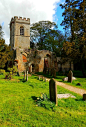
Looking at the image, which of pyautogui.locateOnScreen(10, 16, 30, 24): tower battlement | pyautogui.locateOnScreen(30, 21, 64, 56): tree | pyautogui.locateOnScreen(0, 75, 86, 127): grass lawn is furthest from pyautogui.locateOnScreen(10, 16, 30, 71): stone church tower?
pyautogui.locateOnScreen(0, 75, 86, 127): grass lawn

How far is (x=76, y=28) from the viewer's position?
1650 cm

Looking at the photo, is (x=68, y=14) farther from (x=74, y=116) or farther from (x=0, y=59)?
(x=74, y=116)

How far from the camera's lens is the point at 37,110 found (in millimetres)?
4441

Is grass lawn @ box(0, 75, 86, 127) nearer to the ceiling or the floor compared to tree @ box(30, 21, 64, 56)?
nearer to the floor

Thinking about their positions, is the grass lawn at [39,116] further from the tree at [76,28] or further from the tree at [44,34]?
the tree at [44,34]

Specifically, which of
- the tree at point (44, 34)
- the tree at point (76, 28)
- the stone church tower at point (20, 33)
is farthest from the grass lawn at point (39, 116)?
the tree at point (44, 34)

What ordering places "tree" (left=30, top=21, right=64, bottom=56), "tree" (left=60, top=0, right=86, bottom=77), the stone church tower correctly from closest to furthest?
"tree" (left=60, top=0, right=86, bottom=77) < the stone church tower < "tree" (left=30, top=21, right=64, bottom=56)

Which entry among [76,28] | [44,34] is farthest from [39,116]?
[44,34]

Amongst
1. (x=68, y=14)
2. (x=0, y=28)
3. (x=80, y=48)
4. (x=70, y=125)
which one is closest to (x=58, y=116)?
(x=70, y=125)

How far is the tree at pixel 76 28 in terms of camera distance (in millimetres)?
15484

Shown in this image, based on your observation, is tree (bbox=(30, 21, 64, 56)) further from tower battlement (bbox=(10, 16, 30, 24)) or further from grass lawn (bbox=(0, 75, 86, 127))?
grass lawn (bbox=(0, 75, 86, 127))

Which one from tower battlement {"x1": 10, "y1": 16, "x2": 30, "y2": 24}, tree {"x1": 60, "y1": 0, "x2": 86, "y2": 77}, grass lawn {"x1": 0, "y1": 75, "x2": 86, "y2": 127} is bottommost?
grass lawn {"x1": 0, "y1": 75, "x2": 86, "y2": 127}

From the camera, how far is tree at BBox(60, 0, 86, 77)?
15484 mm

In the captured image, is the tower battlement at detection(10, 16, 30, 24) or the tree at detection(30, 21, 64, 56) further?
the tree at detection(30, 21, 64, 56)
